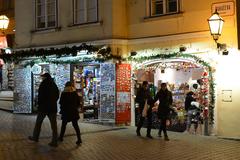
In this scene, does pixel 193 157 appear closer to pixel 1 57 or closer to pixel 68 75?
pixel 68 75

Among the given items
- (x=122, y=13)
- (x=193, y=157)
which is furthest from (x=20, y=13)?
(x=193, y=157)

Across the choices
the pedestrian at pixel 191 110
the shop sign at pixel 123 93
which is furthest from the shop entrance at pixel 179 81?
the shop sign at pixel 123 93

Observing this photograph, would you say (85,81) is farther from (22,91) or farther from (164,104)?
(164,104)

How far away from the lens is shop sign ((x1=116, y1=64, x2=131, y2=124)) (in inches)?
699

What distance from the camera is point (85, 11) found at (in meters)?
19.2

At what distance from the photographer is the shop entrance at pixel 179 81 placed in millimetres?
15617

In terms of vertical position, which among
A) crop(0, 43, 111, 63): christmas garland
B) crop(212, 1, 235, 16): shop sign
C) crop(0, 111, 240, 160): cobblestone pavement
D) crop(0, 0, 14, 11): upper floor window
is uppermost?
crop(0, 0, 14, 11): upper floor window

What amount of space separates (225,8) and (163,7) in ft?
9.53

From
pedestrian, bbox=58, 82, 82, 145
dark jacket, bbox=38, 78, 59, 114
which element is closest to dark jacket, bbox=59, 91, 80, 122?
pedestrian, bbox=58, 82, 82, 145

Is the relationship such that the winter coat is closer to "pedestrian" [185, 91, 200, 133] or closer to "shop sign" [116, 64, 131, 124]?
"pedestrian" [185, 91, 200, 133]

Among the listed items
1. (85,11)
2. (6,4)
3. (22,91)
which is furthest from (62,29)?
(6,4)

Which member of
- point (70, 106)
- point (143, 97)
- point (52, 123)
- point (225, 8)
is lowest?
point (52, 123)

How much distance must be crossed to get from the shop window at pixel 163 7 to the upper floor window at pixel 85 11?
8.09 ft

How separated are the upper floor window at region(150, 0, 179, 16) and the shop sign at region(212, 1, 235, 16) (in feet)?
6.20
